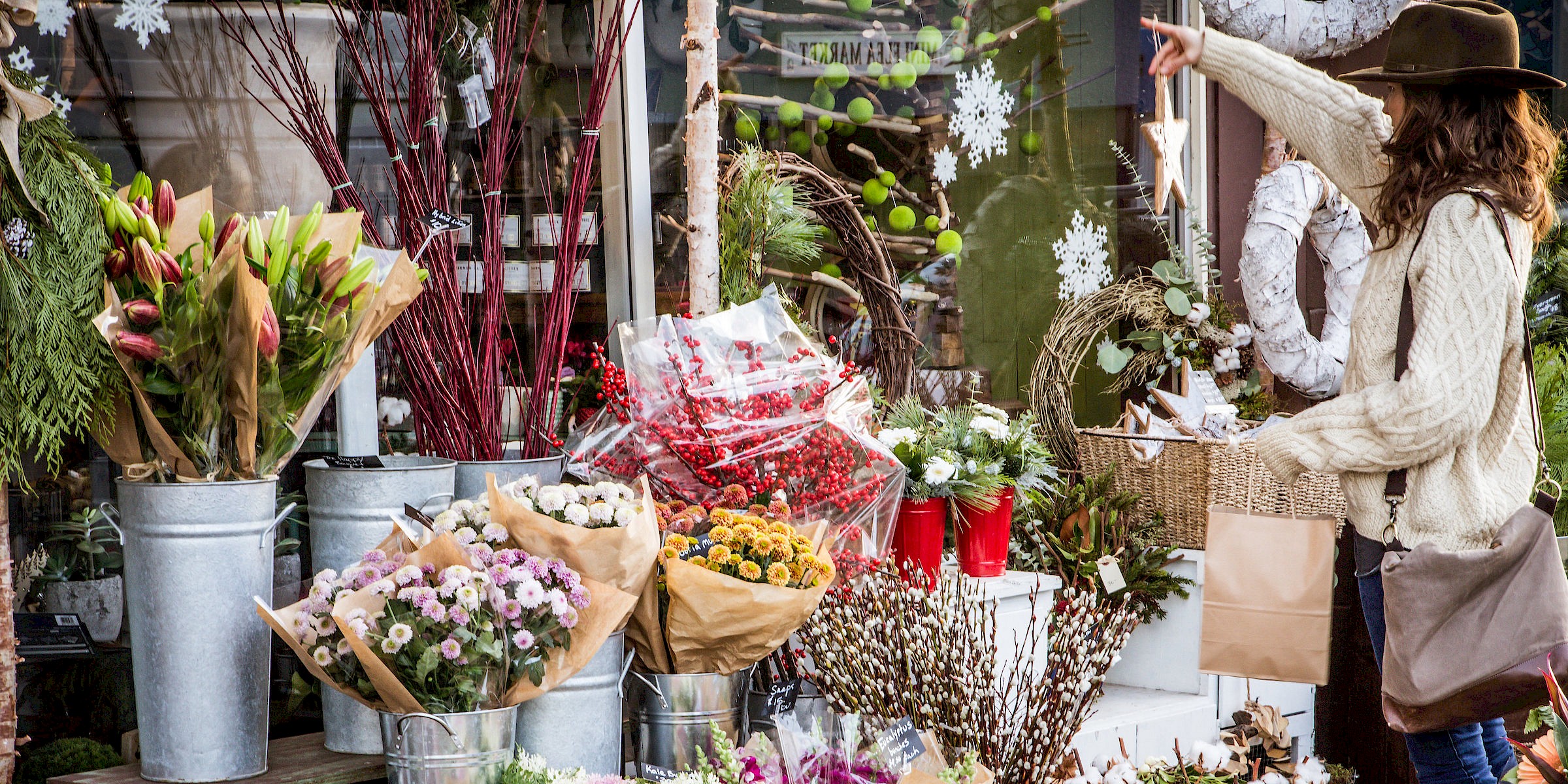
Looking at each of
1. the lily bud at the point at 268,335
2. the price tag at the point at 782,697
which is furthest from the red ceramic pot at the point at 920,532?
the lily bud at the point at 268,335

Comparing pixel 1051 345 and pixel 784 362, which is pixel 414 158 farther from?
pixel 1051 345

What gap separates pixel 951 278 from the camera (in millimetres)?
4020

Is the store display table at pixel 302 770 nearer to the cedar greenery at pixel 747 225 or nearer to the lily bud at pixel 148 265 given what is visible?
the lily bud at pixel 148 265

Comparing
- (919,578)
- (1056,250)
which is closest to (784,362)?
(919,578)

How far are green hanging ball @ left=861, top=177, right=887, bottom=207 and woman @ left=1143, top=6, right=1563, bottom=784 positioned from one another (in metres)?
1.69

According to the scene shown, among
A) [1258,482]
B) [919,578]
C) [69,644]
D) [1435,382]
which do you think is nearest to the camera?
[1435,382]

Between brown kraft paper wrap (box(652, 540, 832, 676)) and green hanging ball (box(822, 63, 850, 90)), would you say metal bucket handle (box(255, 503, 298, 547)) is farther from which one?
green hanging ball (box(822, 63, 850, 90))

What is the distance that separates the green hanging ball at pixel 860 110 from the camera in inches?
150

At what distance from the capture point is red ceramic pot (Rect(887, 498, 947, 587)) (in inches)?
119

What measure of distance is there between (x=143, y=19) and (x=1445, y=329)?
261cm

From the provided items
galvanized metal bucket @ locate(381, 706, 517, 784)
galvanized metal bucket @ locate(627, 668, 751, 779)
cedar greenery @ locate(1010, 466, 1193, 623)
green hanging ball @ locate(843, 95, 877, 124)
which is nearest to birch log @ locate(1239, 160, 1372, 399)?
cedar greenery @ locate(1010, 466, 1193, 623)

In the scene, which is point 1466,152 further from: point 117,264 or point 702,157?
point 117,264

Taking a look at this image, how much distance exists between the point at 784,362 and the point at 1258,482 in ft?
4.77

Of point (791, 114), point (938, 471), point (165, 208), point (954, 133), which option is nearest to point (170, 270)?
point (165, 208)
